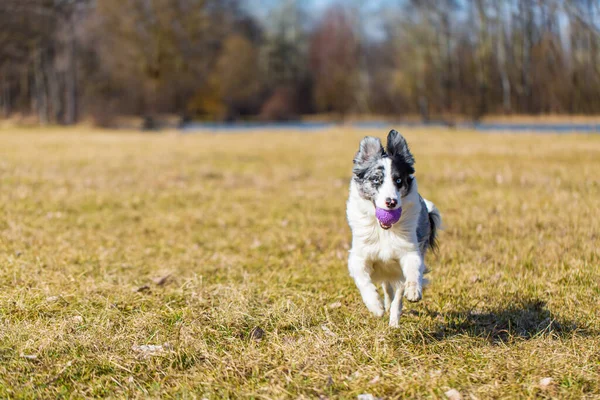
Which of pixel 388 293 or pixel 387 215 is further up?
pixel 387 215

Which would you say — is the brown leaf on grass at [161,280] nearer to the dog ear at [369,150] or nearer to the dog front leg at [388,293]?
the dog front leg at [388,293]

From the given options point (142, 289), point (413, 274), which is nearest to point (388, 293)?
point (413, 274)

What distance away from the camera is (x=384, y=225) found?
4.29 meters

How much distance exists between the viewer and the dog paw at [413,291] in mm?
4141

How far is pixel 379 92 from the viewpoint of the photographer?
150 feet

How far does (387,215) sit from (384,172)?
1.02ft

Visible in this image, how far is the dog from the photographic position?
4.32 meters

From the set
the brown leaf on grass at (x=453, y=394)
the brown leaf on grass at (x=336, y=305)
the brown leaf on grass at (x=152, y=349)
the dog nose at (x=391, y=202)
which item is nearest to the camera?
the brown leaf on grass at (x=453, y=394)

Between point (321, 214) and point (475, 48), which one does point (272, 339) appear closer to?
point (321, 214)

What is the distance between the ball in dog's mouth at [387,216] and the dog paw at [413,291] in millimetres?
436

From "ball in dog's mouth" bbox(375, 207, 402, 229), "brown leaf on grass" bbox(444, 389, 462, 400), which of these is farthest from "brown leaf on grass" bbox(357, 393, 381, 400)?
"ball in dog's mouth" bbox(375, 207, 402, 229)

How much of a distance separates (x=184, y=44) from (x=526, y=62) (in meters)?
24.4

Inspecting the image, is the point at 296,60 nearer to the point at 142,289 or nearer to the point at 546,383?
the point at 142,289

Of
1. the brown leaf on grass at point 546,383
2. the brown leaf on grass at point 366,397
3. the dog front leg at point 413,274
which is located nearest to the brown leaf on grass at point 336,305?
the dog front leg at point 413,274
